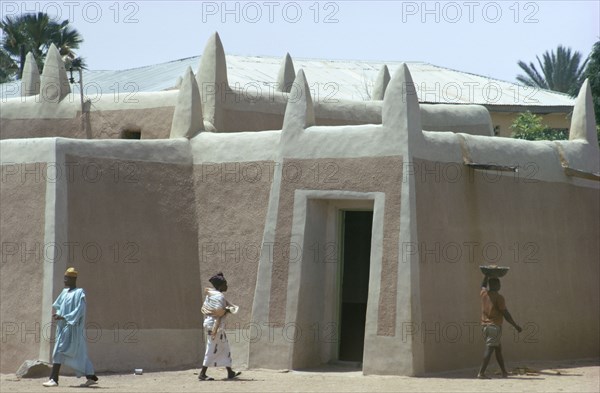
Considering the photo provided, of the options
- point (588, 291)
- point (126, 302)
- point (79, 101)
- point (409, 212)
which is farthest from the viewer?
point (79, 101)

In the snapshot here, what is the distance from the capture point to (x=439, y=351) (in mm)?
17875

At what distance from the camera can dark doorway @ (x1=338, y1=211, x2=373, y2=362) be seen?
1891cm

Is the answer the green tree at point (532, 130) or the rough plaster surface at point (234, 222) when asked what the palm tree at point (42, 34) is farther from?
the rough plaster surface at point (234, 222)

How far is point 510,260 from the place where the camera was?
19.2 meters

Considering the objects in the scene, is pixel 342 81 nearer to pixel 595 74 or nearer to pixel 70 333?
pixel 595 74

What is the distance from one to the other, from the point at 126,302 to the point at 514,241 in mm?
6229

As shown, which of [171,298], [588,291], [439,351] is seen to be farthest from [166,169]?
[588,291]

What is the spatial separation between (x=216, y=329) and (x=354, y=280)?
2825 mm

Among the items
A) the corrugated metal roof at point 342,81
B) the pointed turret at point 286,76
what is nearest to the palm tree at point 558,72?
the corrugated metal roof at point 342,81

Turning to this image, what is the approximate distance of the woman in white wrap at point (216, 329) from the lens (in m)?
17.2

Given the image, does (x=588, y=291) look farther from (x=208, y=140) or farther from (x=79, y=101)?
(x=79, y=101)

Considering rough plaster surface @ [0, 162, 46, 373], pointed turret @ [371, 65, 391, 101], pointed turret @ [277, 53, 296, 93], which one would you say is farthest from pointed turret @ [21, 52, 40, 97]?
pointed turret @ [371, 65, 391, 101]

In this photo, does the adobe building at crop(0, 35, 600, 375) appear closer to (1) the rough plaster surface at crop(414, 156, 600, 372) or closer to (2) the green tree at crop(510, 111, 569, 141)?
(1) the rough plaster surface at crop(414, 156, 600, 372)

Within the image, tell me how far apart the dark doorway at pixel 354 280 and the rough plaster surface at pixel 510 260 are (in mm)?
1354
